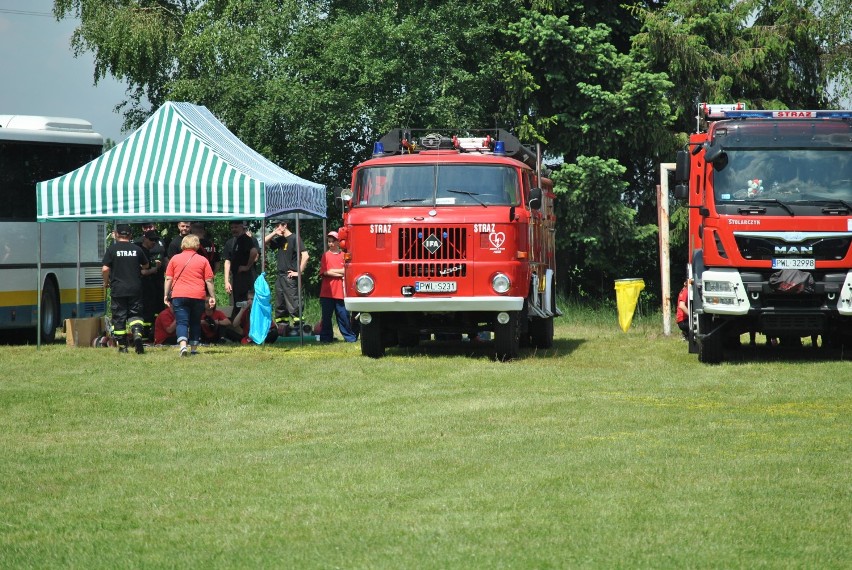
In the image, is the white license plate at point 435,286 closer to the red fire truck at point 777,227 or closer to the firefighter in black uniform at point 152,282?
the red fire truck at point 777,227

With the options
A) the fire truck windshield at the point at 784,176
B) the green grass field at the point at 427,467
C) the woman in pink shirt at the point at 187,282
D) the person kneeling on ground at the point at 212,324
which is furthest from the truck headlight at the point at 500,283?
the person kneeling on ground at the point at 212,324

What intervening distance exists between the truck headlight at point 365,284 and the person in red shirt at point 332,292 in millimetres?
3831

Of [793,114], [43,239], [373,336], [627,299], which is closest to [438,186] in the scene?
[373,336]

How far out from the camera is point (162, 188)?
2002 centimetres

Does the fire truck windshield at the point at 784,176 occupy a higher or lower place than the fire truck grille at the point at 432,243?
higher

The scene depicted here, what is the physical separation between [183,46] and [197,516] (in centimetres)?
3103

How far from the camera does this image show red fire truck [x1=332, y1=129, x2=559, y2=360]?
58.0ft

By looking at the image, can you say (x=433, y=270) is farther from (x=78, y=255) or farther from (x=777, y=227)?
(x=78, y=255)

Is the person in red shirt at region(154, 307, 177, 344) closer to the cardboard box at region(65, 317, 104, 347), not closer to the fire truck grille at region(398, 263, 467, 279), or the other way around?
the cardboard box at region(65, 317, 104, 347)

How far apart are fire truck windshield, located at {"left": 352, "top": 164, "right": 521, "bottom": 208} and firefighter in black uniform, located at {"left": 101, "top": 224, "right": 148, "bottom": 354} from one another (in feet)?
11.6

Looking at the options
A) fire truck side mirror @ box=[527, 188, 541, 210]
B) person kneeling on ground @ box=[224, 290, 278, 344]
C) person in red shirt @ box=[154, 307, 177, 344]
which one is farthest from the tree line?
fire truck side mirror @ box=[527, 188, 541, 210]

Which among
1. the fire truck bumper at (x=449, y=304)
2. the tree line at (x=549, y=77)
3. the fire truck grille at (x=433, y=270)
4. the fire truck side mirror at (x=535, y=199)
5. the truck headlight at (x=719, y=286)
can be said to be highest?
the tree line at (x=549, y=77)

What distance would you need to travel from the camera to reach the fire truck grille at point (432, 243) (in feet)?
58.1

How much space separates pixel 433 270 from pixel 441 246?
1.06ft
